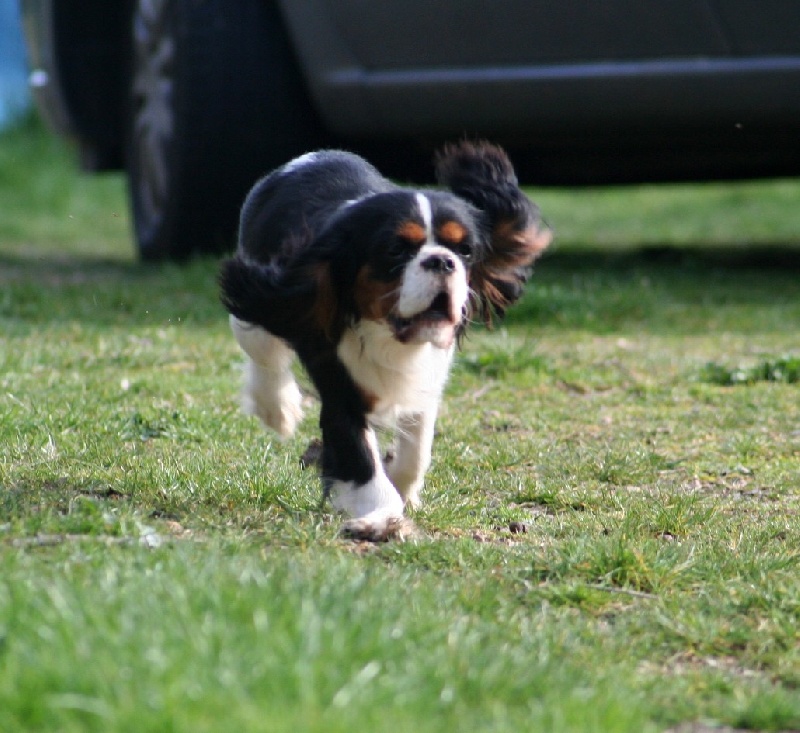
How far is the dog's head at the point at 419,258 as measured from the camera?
11.2 ft

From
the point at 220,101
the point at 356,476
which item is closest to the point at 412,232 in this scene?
the point at 356,476

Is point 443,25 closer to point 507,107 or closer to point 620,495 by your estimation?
point 507,107

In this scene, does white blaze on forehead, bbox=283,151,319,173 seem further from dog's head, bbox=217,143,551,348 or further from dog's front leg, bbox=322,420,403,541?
dog's front leg, bbox=322,420,403,541

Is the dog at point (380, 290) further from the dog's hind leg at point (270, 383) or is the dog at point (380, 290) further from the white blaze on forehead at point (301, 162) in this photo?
the dog's hind leg at point (270, 383)

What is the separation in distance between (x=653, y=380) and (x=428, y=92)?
1.96m

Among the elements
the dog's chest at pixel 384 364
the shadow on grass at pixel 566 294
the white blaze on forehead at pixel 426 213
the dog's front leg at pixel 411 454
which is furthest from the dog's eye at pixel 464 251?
the shadow on grass at pixel 566 294

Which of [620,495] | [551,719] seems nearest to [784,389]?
[620,495]

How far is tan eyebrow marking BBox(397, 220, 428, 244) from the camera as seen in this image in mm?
3426

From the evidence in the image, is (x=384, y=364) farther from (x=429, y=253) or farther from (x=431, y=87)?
(x=431, y=87)

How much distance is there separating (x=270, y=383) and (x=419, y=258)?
1053 millimetres

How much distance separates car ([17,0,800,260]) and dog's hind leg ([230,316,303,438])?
2.55 meters

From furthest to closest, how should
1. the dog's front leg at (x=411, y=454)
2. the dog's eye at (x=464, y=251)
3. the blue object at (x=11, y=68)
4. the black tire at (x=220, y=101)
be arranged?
the blue object at (x=11, y=68), the black tire at (x=220, y=101), the dog's front leg at (x=411, y=454), the dog's eye at (x=464, y=251)

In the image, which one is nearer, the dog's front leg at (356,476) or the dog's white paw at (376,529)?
the dog's white paw at (376,529)

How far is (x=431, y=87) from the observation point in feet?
21.5
